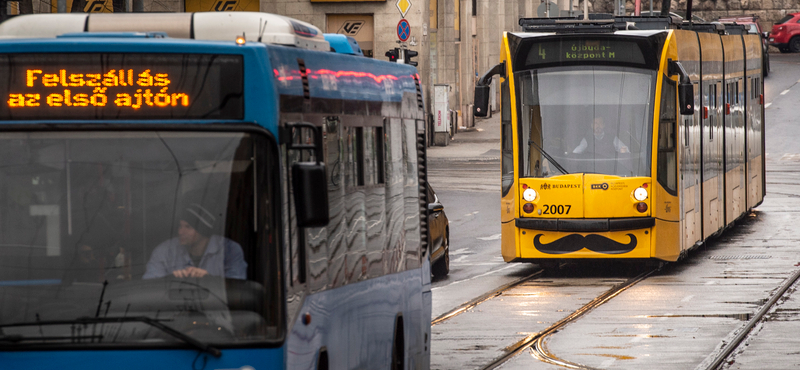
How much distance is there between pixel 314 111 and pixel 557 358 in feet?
15.7

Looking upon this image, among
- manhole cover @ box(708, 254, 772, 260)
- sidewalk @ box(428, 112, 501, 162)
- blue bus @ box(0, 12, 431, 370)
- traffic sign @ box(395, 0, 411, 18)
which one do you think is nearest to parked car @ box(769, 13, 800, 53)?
sidewalk @ box(428, 112, 501, 162)

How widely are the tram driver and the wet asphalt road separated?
1.49m

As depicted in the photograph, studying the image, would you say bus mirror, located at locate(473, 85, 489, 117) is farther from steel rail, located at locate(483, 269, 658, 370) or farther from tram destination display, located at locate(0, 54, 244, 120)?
tram destination display, located at locate(0, 54, 244, 120)

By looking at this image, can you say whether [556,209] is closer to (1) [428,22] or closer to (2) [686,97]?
(2) [686,97]

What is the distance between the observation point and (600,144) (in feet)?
51.8

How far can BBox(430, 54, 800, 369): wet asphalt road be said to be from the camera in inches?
415

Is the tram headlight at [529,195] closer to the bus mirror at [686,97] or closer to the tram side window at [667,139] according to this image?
the tram side window at [667,139]

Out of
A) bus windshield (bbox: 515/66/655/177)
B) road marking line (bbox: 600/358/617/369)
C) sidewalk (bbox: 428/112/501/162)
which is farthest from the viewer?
sidewalk (bbox: 428/112/501/162)

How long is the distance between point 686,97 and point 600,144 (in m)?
1.09

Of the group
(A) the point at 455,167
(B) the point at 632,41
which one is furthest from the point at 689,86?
(A) the point at 455,167

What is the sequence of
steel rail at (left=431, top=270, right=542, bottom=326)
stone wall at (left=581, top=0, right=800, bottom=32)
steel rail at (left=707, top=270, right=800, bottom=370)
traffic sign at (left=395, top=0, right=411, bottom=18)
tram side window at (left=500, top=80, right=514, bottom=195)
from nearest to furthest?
steel rail at (left=707, top=270, right=800, bottom=370), steel rail at (left=431, top=270, right=542, bottom=326), tram side window at (left=500, top=80, right=514, bottom=195), traffic sign at (left=395, top=0, right=411, bottom=18), stone wall at (left=581, top=0, right=800, bottom=32)

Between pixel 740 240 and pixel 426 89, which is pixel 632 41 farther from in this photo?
pixel 426 89

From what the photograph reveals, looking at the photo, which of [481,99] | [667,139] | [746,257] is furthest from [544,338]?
[746,257]

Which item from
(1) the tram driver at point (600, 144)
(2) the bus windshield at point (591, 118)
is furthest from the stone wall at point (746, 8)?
(1) the tram driver at point (600, 144)
